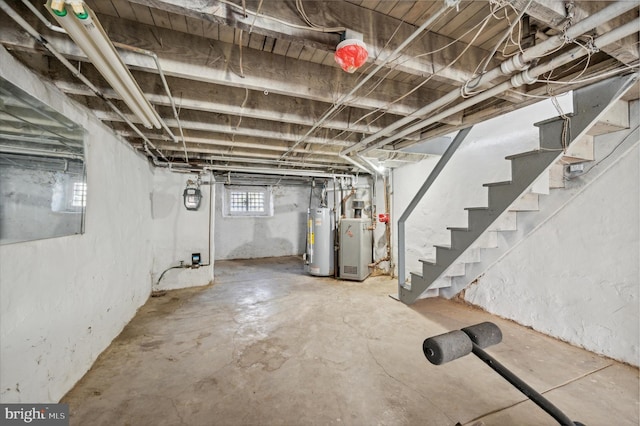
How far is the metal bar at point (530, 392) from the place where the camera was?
0.87 m

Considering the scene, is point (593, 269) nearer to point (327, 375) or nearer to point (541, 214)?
point (541, 214)

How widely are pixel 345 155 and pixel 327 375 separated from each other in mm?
2587

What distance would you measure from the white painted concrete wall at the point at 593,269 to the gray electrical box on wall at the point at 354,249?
85.5 inches

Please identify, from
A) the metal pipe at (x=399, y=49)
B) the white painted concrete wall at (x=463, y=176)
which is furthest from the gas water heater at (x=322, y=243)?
the metal pipe at (x=399, y=49)

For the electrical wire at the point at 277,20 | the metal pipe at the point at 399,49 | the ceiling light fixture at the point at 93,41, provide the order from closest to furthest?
the ceiling light fixture at the point at 93,41, the metal pipe at the point at 399,49, the electrical wire at the point at 277,20

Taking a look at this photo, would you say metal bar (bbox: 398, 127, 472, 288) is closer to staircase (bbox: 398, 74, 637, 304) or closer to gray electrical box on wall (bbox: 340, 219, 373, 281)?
staircase (bbox: 398, 74, 637, 304)

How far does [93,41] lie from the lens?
102 centimetres

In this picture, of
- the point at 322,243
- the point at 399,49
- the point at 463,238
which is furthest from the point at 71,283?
the point at 322,243

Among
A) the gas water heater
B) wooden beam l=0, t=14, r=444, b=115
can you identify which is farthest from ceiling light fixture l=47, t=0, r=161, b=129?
the gas water heater

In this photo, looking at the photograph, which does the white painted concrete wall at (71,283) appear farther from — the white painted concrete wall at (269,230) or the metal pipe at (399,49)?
the white painted concrete wall at (269,230)

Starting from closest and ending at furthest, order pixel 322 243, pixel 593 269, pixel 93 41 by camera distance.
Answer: pixel 93 41, pixel 593 269, pixel 322 243

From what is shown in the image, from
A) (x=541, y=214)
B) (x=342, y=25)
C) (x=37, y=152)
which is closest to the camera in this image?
(x=342, y=25)

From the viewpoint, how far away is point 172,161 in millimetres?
3871

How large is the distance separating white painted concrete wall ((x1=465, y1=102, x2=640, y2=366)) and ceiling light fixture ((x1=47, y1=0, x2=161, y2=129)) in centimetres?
322
